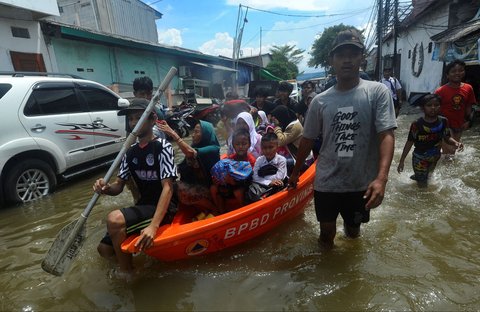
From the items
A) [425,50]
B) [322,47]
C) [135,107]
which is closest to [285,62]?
[322,47]

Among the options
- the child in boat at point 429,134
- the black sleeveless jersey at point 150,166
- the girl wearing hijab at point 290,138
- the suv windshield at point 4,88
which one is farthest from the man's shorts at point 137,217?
the child in boat at point 429,134

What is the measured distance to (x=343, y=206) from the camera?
2.64 metres

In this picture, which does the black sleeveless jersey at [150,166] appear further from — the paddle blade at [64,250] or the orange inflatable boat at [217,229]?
the paddle blade at [64,250]

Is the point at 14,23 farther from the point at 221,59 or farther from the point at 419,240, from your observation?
the point at 221,59

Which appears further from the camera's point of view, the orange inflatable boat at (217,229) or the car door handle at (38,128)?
the car door handle at (38,128)

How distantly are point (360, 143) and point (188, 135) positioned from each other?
8.95 m

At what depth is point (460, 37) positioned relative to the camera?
918 centimetres

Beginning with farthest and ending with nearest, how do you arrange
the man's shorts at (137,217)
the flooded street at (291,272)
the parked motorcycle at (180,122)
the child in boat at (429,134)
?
the parked motorcycle at (180,122) < the child in boat at (429,134) < the man's shorts at (137,217) < the flooded street at (291,272)

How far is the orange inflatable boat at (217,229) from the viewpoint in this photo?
261 centimetres

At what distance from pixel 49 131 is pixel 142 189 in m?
2.74

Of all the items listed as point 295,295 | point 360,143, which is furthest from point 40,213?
point 360,143

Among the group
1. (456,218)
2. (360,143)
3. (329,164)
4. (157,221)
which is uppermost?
(360,143)

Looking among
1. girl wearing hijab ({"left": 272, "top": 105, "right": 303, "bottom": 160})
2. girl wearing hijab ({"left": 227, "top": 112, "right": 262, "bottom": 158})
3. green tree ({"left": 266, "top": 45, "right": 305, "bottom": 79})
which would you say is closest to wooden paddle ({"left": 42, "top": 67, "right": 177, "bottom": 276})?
girl wearing hijab ({"left": 227, "top": 112, "right": 262, "bottom": 158})

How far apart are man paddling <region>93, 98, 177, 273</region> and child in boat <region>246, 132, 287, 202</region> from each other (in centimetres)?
93
